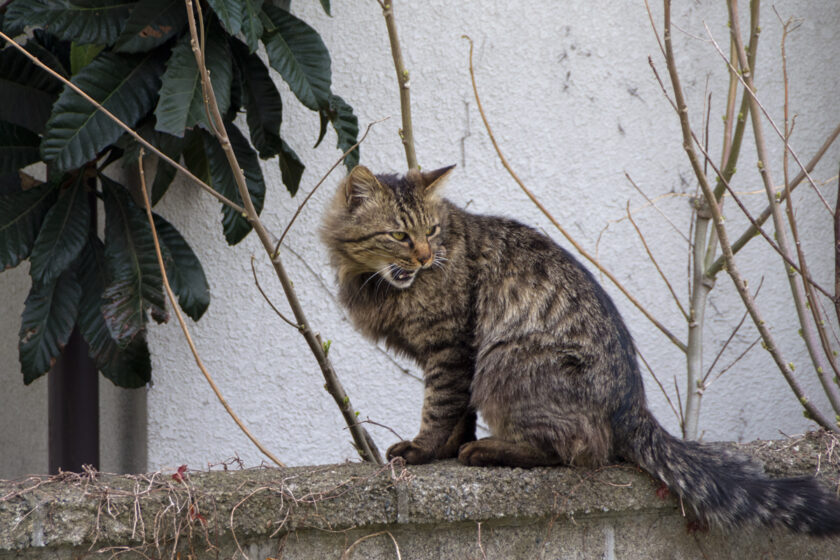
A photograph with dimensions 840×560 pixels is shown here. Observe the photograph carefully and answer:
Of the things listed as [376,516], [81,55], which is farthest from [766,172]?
[81,55]

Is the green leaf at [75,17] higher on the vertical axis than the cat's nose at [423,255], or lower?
higher

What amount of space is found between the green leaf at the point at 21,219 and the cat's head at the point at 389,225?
97cm

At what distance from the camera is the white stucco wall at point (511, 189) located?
10.3 ft

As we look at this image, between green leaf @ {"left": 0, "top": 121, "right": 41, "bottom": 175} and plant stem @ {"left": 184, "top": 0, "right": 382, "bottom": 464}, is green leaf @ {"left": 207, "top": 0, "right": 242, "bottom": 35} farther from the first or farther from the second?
green leaf @ {"left": 0, "top": 121, "right": 41, "bottom": 175}

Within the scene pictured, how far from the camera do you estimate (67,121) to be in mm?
2371

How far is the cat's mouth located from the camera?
92.3 inches

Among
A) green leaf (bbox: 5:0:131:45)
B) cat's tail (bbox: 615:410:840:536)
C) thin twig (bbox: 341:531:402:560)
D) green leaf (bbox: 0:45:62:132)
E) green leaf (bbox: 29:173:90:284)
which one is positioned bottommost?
thin twig (bbox: 341:531:402:560)

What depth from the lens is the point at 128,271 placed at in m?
2.58

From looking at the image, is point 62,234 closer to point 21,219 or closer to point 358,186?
point 21,219

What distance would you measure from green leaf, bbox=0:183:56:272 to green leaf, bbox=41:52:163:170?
0.97 feet

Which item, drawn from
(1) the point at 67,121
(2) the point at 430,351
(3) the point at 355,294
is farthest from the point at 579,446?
(1) the point at 67,121

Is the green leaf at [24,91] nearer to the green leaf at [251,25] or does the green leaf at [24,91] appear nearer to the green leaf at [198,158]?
the green leaf at [198,158]

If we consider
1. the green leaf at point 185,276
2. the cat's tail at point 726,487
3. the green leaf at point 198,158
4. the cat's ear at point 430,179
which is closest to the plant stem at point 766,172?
the cat's tail at point 726,487

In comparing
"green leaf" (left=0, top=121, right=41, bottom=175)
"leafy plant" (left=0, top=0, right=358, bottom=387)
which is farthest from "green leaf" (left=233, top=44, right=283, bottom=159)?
"green leaf" (left=0, top=121, right=41, bottom=175)
